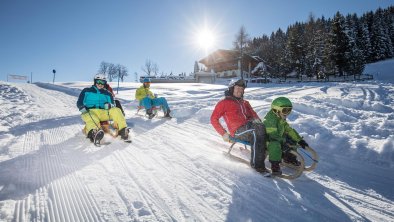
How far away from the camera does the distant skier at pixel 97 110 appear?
5185 mm

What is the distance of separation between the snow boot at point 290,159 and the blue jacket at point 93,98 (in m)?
4.17

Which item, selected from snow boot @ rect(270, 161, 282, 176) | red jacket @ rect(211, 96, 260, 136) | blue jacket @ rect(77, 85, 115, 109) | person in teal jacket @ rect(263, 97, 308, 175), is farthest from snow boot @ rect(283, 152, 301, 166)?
blue jacket @ rect(77, 85, 115, 109)

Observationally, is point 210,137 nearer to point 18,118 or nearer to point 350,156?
point 350,156

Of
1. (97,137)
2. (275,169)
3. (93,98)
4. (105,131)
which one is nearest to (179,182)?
(275,169)

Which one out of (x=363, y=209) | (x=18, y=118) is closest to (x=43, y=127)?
(x=18, y=118)

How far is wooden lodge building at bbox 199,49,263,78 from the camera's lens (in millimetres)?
61188

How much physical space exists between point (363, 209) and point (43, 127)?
741 centimetres

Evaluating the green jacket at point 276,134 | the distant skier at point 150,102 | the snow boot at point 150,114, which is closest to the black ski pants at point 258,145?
the green jacket at point 276,134

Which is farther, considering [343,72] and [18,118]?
[343,72]

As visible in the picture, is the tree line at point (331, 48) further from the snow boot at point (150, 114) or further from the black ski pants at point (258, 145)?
the black ski pants at point (258, 145)

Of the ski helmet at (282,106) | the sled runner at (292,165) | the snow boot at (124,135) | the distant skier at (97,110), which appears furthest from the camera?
the snow boot at (124,135)

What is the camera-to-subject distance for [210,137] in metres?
6.16

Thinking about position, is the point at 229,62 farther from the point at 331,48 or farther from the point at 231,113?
the point at 231,113

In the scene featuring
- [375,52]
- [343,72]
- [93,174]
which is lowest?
[93,174]
